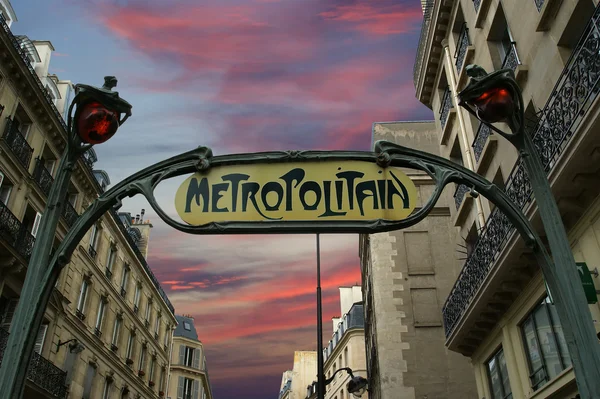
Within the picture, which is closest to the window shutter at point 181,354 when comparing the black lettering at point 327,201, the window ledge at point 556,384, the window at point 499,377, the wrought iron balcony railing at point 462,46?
the window at point 499,377

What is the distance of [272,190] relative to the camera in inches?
182

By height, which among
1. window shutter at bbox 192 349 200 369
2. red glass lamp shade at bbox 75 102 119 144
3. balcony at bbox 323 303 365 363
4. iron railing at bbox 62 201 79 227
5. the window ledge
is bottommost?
the window ledge

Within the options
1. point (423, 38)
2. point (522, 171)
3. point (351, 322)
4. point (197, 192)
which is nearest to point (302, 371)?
point (351, 322)

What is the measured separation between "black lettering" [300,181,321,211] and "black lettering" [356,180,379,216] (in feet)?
1.08

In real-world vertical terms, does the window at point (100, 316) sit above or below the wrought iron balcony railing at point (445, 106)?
below

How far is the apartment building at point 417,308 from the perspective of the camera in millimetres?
25688

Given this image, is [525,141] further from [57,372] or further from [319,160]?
[57,372]

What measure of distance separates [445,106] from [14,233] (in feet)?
59.5

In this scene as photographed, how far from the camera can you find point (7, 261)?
21.3 meters

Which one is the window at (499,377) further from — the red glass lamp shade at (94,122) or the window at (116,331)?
the window at (116,331)

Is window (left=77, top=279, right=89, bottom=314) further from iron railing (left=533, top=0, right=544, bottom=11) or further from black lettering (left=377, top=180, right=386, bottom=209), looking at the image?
black lettering (left=377, top=180, right=386, bottom=209)

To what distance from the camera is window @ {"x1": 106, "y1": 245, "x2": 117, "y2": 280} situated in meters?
33.2

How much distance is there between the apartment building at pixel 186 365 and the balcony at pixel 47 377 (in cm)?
3541

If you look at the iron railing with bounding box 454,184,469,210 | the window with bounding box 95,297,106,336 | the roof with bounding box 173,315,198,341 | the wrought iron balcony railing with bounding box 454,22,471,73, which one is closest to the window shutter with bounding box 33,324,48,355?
the window with bounding box 95,297,106,336
